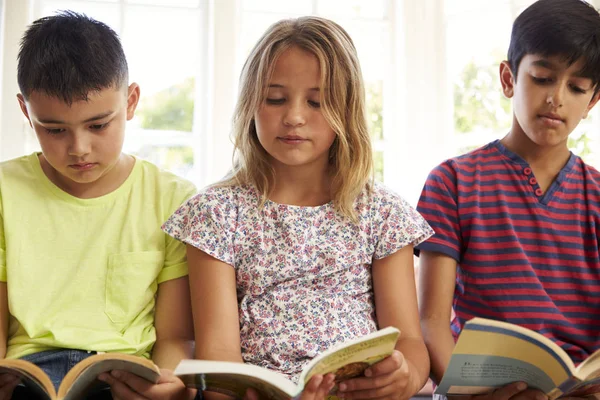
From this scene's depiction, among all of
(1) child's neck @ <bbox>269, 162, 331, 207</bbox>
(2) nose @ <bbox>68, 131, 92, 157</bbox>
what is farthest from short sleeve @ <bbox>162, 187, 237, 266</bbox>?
(2) nose @ <bbox>68, 131, 92, 157</bbox>

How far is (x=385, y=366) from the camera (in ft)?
3.70

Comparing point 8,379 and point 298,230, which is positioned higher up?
point 298,230

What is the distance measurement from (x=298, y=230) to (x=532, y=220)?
0.54m

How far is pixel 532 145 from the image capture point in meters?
1.63

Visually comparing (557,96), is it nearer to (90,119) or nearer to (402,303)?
(402,303)

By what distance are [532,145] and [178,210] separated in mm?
834

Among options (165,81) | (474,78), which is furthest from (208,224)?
(474,78)

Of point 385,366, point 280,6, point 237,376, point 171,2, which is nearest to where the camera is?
point 237,376

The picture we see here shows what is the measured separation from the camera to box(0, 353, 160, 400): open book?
1.04m

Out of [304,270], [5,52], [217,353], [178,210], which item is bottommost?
[217,353]

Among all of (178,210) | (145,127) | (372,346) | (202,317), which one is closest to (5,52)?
(145,127)

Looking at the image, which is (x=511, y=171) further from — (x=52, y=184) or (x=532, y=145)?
(x=52, y=184)

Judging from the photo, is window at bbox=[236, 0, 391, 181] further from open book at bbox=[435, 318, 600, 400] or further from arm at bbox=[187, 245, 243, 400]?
open book at bbox=[435, 318, 600, 400]

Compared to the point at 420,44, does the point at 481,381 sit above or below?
below
